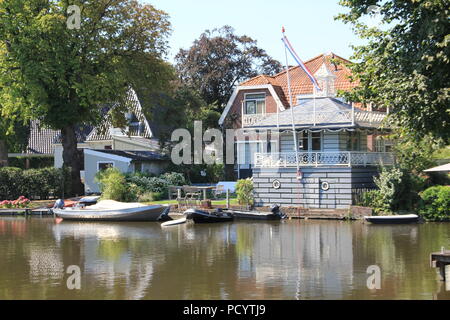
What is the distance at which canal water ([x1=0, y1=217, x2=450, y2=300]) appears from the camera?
1786 centimetres

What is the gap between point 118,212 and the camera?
37.3m

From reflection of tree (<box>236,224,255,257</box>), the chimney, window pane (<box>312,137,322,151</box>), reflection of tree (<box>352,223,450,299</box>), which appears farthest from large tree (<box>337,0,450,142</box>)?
the chimney

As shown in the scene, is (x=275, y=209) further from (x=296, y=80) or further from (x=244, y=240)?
(x=296, y=80)

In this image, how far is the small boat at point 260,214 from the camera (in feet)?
120

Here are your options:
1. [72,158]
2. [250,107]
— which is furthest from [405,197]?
[72,158]

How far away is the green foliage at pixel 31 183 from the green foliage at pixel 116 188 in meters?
4.17

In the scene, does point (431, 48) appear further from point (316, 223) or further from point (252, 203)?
point (252, 203)

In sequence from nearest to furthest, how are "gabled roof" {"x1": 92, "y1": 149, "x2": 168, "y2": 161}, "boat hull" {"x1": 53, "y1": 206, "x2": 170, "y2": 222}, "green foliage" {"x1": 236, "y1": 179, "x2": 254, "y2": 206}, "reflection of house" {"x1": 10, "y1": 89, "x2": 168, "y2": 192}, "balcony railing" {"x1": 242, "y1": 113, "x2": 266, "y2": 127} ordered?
1. "boat hull" {"x1": 53, "y1": 206, "x2": 170, "y2": 222}
2. "green foliage" {"x1": 236, "y1": 179, "x2": 254, "y2": 206}
3. "balcony railing" {"x1": 242, "y1": 113, "x2": 266, "y2": 127}
4. "gabled roof" {"x1": 92, "y1": 149, "x2": 168, "y2": 161}
5. "reflection of house" {"x1": 10, "y1": 89, "x2": 168, "y2": 192}

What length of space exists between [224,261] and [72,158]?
28.5 m

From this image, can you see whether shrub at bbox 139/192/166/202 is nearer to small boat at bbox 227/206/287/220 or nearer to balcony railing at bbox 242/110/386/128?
small boat at bbox 227/206/287/220

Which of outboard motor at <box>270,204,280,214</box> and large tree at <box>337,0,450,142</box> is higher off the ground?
large tree at <box>337,0,450,142</box>

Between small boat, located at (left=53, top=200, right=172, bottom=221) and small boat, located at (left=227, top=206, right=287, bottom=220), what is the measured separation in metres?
3.94

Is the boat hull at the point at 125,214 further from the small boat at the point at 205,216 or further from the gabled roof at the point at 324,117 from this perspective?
the gabled roof at the point at 324,117

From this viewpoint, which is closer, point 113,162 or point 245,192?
point 245,192
